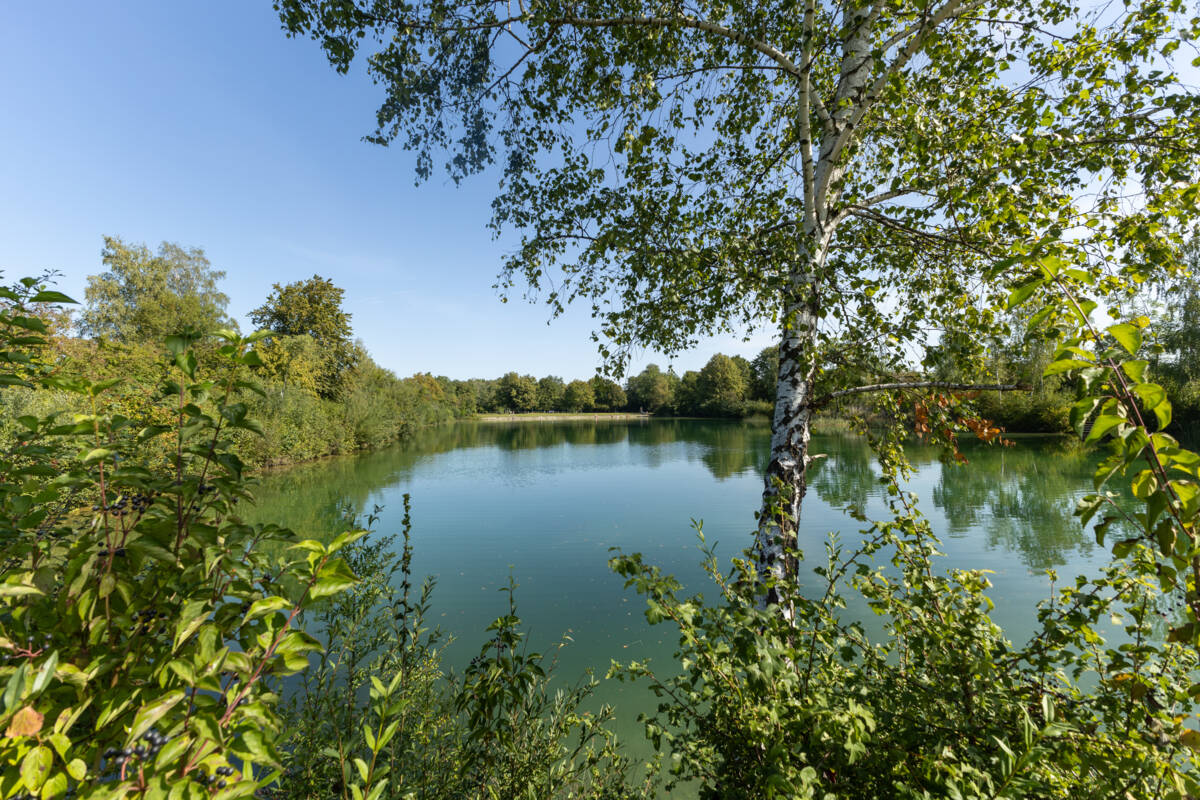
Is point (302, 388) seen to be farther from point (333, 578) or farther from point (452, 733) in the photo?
point (333, 578)

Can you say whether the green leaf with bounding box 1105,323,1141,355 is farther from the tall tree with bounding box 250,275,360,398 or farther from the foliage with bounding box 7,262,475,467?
the tall tree with bounding box 250,275,360,398

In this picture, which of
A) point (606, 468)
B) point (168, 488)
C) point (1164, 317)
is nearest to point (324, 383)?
point (606, 468)

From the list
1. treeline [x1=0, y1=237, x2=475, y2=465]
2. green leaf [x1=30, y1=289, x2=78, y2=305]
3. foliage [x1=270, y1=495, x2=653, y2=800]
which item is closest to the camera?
green leaf [x1=30, y1=289, x2=78, y2=305]

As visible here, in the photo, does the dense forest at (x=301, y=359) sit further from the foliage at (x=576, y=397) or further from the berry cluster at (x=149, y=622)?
the foliage at (x=576, y=397)

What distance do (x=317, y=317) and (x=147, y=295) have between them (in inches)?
363

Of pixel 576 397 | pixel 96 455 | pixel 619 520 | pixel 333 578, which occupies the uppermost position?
pixel 576 397

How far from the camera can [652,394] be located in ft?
242

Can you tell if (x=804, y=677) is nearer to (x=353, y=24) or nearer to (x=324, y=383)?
(x=353, y=24)

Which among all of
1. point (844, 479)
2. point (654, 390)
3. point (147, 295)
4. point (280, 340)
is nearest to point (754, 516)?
point (844, 479)

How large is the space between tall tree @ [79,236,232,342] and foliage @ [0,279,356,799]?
108 ft

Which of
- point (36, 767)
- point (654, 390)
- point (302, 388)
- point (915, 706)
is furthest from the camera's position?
point (654, 390)

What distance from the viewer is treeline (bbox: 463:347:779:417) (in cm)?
5912

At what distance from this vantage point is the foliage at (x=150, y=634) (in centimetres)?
67

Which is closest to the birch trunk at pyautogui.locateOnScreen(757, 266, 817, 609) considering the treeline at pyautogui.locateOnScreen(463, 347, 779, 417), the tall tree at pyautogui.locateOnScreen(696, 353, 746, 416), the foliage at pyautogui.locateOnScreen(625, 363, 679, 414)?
the treeline at pyautogui.locateOnScreen(463, 347, 779, 417)
